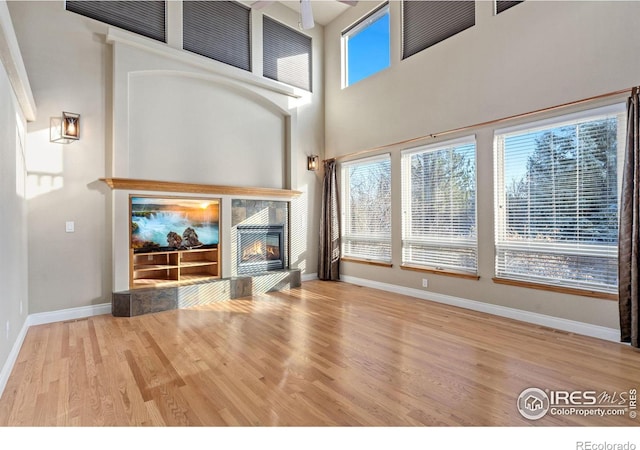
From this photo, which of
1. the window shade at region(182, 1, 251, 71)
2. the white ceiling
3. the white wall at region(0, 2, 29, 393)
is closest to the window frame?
the window shade at region(182, 1, 251, 71)

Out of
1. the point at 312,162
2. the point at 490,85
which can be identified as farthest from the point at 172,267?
the point at 490,85

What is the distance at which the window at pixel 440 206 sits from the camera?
14.9ft

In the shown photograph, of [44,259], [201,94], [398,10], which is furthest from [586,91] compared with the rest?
[44,259]

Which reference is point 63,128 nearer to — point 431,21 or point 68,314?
point 68,314

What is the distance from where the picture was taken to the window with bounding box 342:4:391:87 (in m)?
5.75

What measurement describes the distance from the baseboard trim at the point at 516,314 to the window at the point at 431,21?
369 centimetres

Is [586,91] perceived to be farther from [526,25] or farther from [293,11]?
[293,11]

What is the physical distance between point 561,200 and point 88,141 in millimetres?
5660

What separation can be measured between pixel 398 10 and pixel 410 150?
7.60ft

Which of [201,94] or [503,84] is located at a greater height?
[201,94]

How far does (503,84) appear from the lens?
161 inches

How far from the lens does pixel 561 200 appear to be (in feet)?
12.1

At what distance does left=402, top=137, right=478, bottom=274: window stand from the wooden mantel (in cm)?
208

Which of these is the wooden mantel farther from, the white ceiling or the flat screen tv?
the white ceiling
